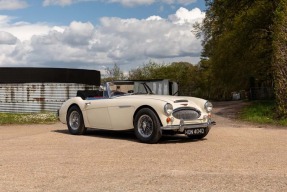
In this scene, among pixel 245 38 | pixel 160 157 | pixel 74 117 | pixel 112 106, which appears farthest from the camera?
pixel 245 38

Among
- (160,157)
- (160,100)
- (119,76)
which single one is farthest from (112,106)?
(119,76)

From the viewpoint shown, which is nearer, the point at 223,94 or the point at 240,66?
the point at 240,66

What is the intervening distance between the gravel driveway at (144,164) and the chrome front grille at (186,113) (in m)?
0.60

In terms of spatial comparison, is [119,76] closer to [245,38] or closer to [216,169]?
[245,38]

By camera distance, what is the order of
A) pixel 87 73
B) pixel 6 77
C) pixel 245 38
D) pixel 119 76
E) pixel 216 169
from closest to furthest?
pixel 216 169, pixel 245 38, pixel 6 77, pixel 87 73, pixel 119 76

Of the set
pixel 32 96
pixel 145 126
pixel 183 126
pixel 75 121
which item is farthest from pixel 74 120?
pixel 32 96

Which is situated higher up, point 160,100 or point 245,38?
point 245,38

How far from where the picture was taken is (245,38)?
2981 centimetres

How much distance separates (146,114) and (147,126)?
0.30 metres

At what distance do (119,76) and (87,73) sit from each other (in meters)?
23.5

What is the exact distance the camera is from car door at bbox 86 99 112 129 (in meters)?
11.5

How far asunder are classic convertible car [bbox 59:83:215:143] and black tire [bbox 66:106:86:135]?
3 cm

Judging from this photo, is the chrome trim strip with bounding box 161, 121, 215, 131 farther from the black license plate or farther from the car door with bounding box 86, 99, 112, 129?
the car door with bounding box 86, 99, 112, 129

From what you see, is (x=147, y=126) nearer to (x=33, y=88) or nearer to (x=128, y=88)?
(x=128, y=88)
